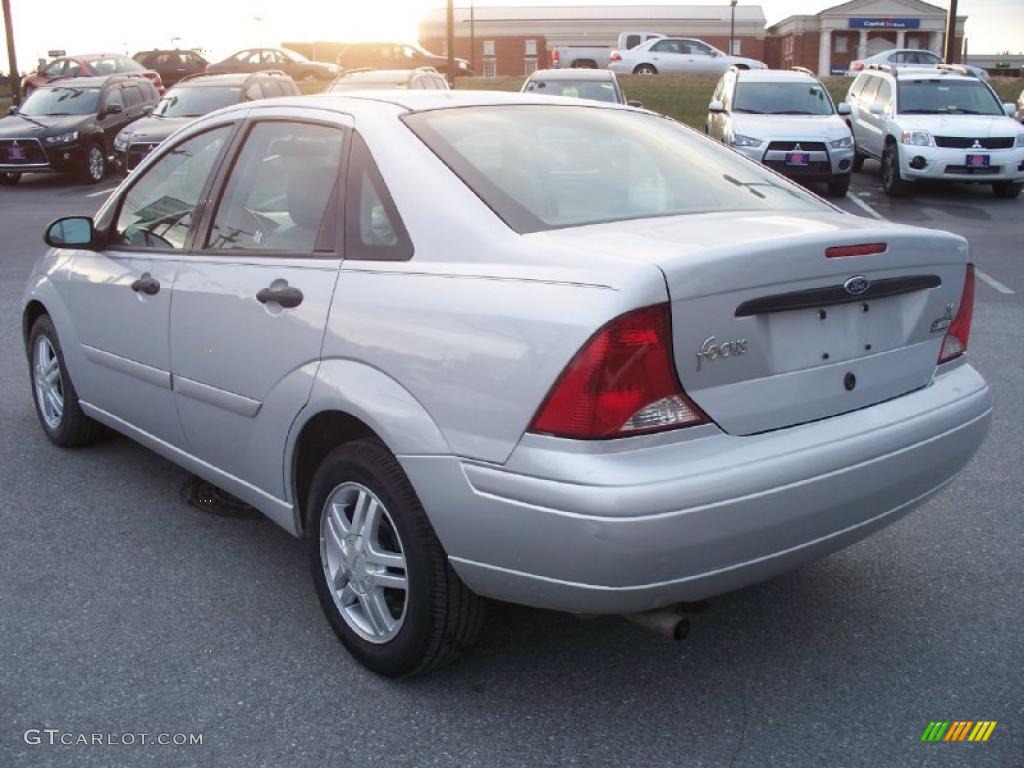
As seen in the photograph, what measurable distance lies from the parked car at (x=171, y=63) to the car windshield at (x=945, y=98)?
2902 centimetres

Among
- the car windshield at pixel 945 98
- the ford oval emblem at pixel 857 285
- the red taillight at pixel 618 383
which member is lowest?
the car windshield at pixel 945 98

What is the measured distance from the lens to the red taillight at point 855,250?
292cm

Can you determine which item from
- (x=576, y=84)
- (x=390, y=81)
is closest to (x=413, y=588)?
(x=576, y=84)

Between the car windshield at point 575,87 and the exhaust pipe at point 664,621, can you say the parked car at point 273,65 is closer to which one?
the car windshield at point 575,87

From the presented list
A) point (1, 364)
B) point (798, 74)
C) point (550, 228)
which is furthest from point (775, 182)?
point (798, 74)

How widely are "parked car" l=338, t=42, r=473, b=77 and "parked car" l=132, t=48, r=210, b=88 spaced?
17.1 ft

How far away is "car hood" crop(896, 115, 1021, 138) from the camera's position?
1633 cm

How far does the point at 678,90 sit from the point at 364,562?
1219 inches

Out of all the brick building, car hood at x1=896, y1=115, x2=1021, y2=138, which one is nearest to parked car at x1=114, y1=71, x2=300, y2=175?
car hood at x1=896, y1=115, x2=1021, y2=138

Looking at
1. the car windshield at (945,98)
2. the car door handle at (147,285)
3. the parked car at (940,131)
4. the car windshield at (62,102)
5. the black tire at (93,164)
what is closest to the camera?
the car door handle at (147,285)

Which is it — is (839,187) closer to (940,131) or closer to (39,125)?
(940,131)

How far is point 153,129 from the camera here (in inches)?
703

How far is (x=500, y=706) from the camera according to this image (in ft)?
10.3

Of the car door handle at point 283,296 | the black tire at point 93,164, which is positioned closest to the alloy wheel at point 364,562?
the car door handle at point 283,296
